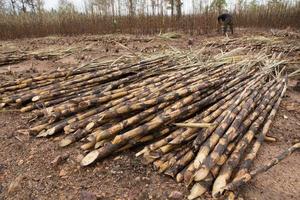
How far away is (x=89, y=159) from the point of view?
170 centimetres

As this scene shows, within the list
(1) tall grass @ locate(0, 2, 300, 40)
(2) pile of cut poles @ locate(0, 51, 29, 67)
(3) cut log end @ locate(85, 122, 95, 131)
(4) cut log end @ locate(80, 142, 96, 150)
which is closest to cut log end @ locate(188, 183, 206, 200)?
(4) cut log end @ locate(80, 142, 96, 150)

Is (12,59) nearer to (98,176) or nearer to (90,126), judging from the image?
(90,126)

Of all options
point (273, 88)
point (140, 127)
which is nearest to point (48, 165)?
point (140, 127)

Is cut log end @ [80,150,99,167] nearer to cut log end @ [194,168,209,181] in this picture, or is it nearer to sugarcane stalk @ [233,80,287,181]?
cut log end @ [194,168,209,181]

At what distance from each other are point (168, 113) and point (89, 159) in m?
0.68

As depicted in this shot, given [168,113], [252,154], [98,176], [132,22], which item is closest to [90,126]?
[98,176]

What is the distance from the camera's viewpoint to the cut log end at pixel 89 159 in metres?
1.69

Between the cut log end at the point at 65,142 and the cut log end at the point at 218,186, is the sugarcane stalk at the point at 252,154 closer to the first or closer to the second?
the cut log end at the point at 218,186

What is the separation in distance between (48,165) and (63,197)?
14.5 inches

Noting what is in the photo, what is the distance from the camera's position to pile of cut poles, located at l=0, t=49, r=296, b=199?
156cm

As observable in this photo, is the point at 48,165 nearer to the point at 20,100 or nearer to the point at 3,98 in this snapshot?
the point at 20,100

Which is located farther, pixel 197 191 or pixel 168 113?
pixel 168 113

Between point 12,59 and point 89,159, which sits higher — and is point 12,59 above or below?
above

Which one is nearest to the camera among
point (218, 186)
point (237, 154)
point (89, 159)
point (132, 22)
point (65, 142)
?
point (218, 186)
